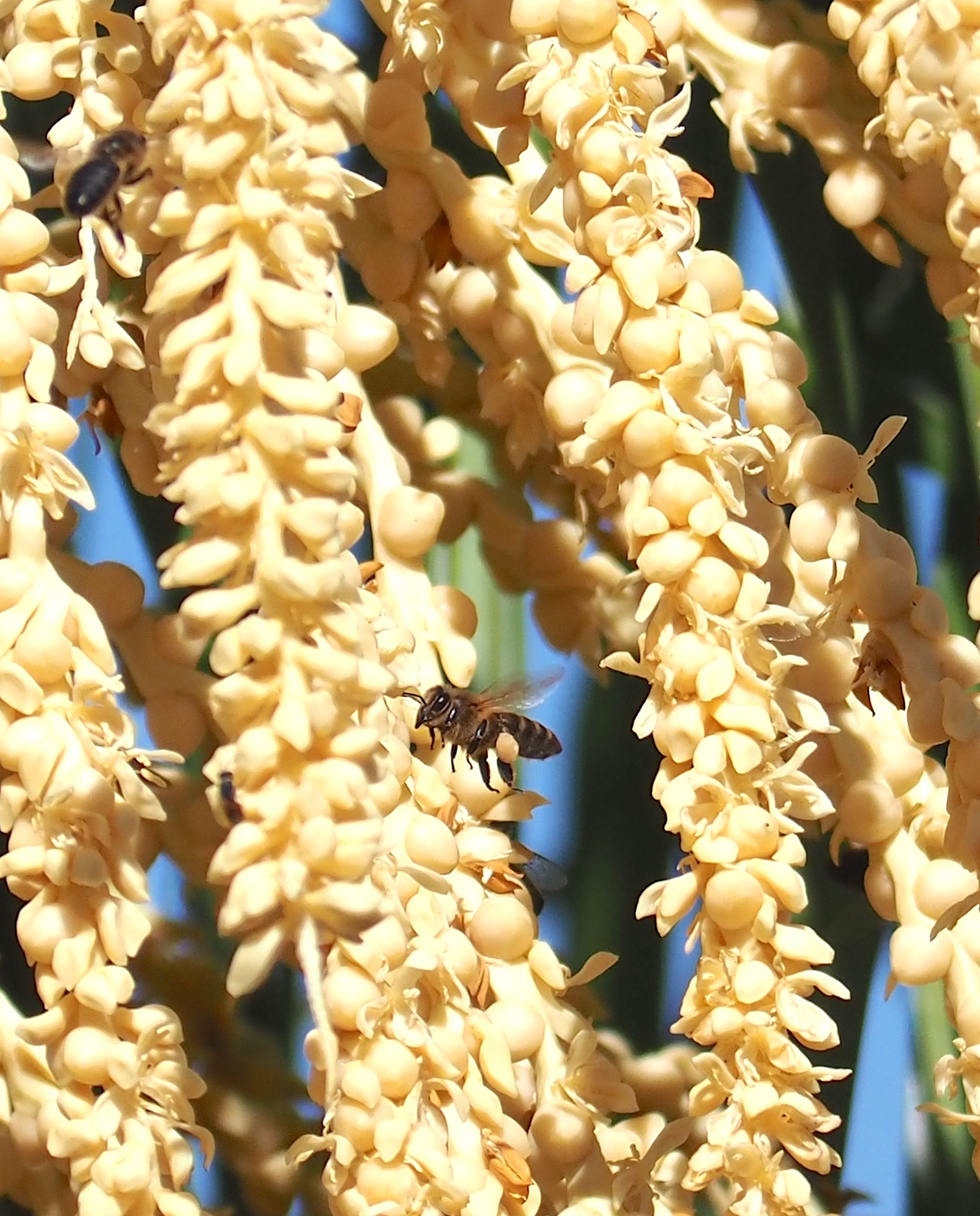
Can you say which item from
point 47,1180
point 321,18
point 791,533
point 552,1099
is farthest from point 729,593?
point 321,18

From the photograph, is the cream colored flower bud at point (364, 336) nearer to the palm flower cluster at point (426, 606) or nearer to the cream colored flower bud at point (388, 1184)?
the palm flower cluster at point (426, 606)

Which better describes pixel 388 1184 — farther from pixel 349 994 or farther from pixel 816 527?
pixel 816 527

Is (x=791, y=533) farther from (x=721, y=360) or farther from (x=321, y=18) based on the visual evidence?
(x=321, y=18)

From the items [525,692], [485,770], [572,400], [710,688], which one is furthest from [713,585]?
→ [525,692]

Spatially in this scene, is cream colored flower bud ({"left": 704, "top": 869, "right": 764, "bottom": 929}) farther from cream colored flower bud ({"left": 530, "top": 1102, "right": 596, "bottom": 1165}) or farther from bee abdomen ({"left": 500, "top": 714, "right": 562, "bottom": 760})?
bee abdomen ({"left": 500, "top": 714, "right": 562, "bottom": 760})

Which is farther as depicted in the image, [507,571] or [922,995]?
[922,995]

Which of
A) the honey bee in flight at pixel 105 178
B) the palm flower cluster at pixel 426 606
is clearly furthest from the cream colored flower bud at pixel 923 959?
the honey bee in flight at pixel 105 178

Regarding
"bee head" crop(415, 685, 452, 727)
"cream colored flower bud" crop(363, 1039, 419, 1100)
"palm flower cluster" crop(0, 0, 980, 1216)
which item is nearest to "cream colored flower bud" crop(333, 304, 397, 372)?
"palm flower cluster" crop(0, 0, 980, 1216)
